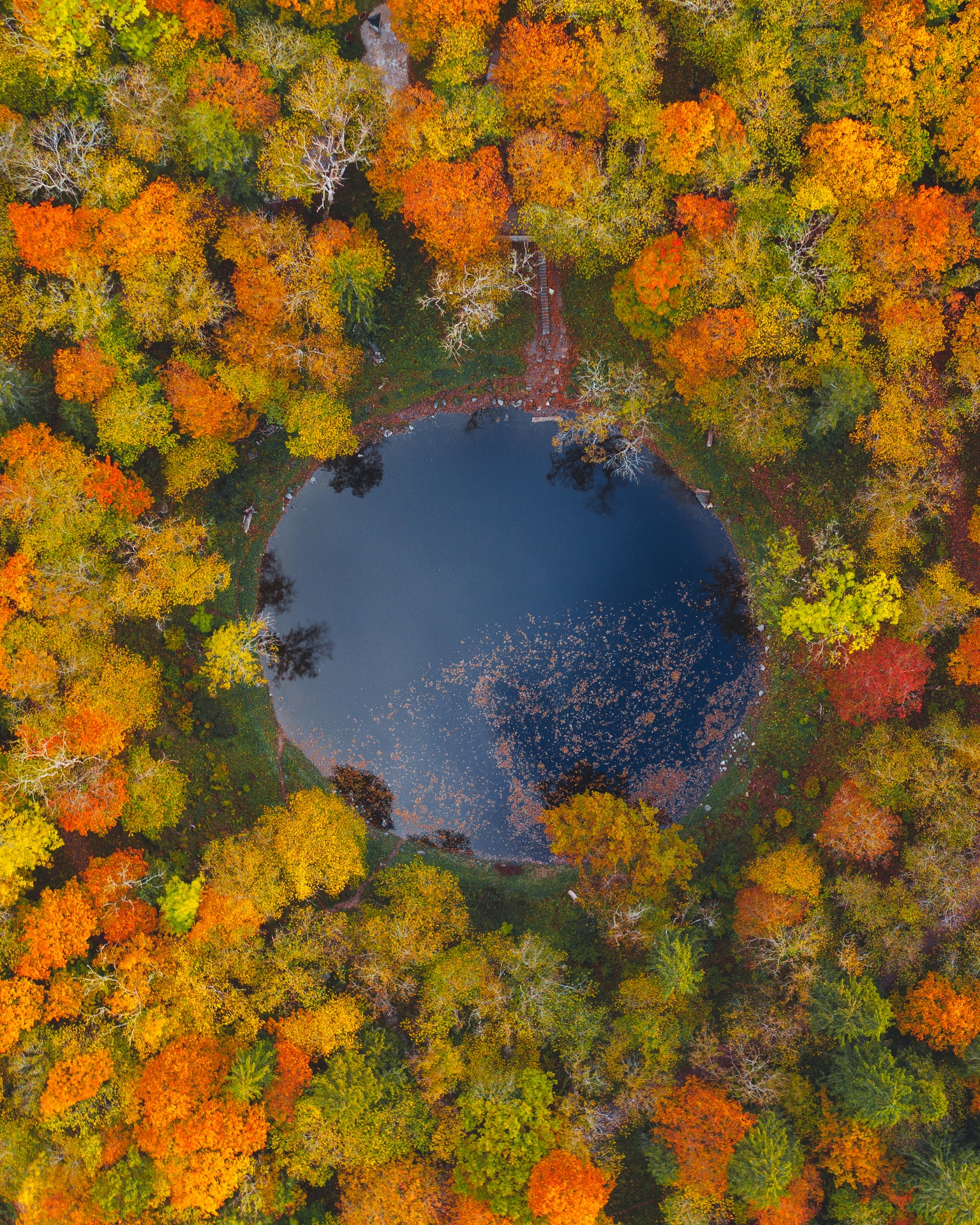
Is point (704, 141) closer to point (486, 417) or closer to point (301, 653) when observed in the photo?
point (486, 417)

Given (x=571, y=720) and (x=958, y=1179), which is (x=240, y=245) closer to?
(x=571, y=720)

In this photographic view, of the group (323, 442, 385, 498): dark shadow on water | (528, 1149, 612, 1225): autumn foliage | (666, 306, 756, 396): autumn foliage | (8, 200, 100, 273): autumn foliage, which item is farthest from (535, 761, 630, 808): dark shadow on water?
(8, 200, 100, 273): autumn foliage

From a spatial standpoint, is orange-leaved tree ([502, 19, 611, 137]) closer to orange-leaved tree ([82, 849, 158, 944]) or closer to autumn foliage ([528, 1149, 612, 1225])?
orange-leaved tree ([82, 849, 158, 944])

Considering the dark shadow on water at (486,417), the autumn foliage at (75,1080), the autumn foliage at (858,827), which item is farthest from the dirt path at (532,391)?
the autumn foliage at (75,1080)

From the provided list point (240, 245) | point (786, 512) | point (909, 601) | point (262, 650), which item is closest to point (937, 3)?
point (786, 512)

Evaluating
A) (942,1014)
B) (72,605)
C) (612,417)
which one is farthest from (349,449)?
(942,1014)
